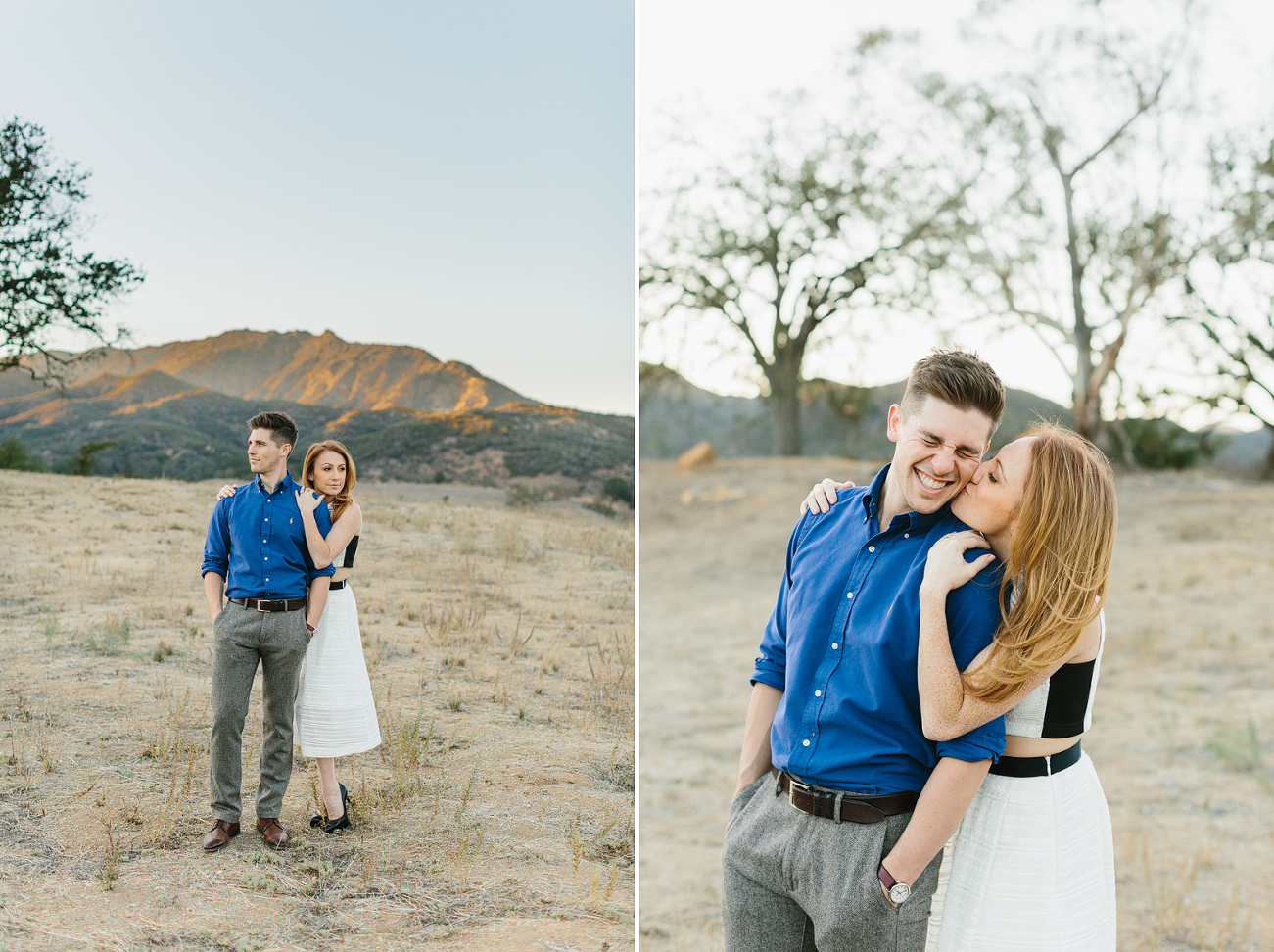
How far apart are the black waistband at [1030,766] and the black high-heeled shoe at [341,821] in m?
3.08

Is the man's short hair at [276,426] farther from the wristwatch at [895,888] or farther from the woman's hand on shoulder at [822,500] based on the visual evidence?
the wristwatch at [895,888]

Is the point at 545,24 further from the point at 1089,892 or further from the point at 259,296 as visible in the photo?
the point at 1089,892

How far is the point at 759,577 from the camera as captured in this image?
11938 mm

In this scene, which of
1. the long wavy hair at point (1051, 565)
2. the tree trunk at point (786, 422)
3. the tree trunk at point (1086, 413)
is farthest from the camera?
the tree trunk at point (786, 422)

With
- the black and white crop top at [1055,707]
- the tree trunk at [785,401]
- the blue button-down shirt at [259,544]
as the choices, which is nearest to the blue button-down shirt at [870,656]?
the black and white crop top at [1055,707]

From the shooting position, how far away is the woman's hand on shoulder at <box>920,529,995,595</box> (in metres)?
1.57

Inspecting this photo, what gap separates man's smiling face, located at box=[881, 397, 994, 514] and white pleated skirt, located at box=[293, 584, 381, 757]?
2.59 metres

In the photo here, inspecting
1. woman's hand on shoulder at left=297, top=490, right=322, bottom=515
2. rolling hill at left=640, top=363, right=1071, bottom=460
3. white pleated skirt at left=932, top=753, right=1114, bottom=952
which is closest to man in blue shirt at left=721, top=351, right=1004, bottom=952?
white pleated skirt at left=932, top=753, right=1114, bottom=952

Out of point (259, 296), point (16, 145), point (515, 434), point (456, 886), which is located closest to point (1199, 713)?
point (515, 434)

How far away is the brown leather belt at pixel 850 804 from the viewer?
1646 mm

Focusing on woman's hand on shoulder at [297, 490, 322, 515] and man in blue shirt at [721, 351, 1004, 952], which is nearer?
man in blue shirt at [721, 351, 1004, 952]

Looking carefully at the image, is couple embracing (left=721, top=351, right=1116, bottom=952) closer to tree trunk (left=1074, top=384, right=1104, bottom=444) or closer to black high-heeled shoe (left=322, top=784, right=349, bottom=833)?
black high-heeled shoe (left=322, top=784, right=349, bottom=833)

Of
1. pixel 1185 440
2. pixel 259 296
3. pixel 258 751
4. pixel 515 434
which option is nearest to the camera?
pixel 258 751

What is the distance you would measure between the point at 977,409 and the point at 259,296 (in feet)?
16.0
